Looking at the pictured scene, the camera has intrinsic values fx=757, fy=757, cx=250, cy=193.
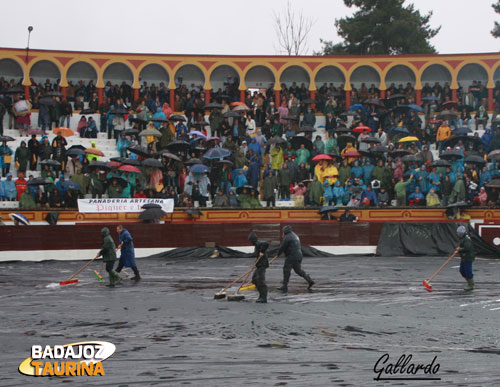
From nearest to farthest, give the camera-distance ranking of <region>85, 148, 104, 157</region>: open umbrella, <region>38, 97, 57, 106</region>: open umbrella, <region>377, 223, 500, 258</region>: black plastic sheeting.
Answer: <region>377, 223, 500, 258</region>: black plastic sheeting < <region>85, 148, 104, 157</region>: open umbrella < <region>38, 97, 57, 106</region>: open umbrella

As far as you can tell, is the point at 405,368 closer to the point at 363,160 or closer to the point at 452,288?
the point at 452,288

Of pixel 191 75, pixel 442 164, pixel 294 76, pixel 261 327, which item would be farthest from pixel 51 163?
pixel 294 76

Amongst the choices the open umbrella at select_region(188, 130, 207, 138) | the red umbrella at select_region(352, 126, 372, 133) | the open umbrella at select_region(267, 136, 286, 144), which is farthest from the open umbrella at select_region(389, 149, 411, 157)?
the open umbrella at select_region(188, 130, 207, 138)

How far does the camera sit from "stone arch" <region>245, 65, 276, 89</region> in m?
39.7

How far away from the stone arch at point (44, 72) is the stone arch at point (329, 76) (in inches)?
524

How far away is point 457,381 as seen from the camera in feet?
28.9

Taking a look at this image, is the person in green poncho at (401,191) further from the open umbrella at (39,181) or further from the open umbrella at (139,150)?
the open umbrella at (39,181)

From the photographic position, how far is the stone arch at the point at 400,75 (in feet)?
131

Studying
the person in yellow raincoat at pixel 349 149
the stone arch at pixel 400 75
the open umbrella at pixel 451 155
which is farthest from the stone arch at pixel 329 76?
the open umbrella at pixel 451 155

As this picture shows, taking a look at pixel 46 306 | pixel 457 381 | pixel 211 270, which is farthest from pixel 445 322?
pixel 211 270

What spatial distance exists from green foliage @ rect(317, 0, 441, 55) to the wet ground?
38175 mm

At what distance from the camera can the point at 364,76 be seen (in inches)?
1580

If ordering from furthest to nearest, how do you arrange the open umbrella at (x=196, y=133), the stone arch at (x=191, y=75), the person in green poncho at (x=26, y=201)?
the stone arch at (x=191, y=75) → the open umbrella at (x=196, y=133) → the person in green poncho at (x=26, y=201)

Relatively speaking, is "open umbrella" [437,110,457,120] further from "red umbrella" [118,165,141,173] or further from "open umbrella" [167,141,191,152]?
"red umbrella" [118,165,141,173]
